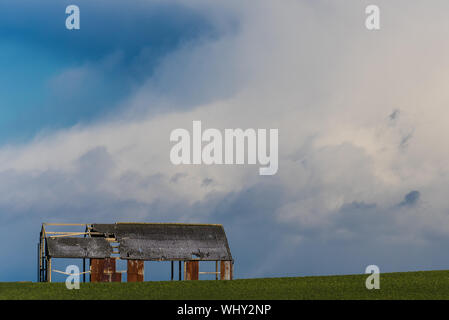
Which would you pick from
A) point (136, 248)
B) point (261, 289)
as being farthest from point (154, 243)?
point (261, 289)

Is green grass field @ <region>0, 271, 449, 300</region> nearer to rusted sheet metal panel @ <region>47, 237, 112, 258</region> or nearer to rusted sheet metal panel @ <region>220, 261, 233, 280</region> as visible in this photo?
rusted sheet metal panel @ <region>47, 237, 112, 258</region>

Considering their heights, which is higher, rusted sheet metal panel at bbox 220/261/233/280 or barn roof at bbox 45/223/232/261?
barn roof at bbox 45/223/232/261

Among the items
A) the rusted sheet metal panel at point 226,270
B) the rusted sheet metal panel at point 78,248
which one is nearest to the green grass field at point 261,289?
the rusted sheet metal panel at point 78,248

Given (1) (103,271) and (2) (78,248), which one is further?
(1) (103,271)

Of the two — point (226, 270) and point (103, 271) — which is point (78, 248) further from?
point (226, 270)

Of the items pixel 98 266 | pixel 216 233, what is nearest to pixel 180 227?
pixel 216 233

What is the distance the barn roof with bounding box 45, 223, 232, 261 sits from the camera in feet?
186

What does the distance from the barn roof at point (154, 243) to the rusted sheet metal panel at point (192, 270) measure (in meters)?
0.46

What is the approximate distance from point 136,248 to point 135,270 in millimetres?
1806

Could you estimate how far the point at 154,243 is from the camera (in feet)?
193

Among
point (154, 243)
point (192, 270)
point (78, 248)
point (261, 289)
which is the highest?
point (154, 243)

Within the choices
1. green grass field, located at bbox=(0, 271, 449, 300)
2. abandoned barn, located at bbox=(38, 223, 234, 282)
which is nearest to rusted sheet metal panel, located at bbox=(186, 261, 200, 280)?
abandoned barn, located at bbox=(38, 223, 234, 282)
